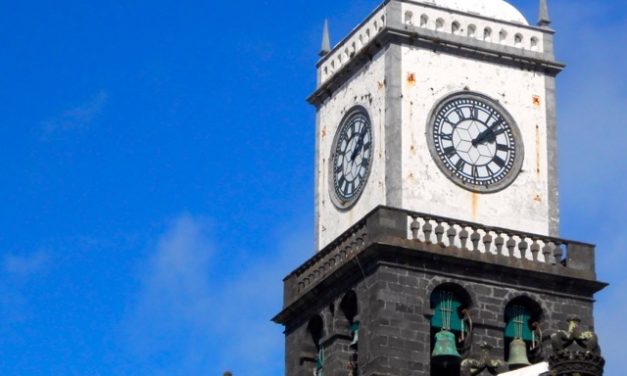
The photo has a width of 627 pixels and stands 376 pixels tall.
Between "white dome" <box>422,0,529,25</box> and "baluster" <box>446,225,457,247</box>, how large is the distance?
6546mm

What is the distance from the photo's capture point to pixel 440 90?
6806 cm

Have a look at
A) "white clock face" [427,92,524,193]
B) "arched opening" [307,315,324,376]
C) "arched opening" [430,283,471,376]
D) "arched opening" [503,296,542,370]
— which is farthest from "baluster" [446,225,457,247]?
"arched opening" [307,315,324,376]

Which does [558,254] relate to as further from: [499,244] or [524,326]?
[524,326]

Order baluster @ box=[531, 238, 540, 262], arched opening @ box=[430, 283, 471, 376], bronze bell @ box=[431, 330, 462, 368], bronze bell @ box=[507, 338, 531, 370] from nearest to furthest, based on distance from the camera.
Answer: bronze bell @ box=[507, 338, 531, 370] < bronze bell @ box=[431, 330, 462, 368] < arched opening @ box=[430, 283, 471, 376] < baluster @ box=[531, 238, 540, 262]

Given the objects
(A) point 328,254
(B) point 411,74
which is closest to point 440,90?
(B) point 411,74

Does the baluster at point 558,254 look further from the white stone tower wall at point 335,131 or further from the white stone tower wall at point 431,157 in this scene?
the white stone tower wall at point 335,131

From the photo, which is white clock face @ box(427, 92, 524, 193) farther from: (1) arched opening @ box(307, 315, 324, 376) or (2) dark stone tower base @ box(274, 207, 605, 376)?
(1) arched opening @ box(307, 315, 324, 376)

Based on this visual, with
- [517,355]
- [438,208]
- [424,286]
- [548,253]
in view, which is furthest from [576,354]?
[438,208]

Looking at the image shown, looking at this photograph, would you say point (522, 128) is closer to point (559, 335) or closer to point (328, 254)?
point (328, 254)

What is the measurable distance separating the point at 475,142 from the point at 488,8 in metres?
4.40

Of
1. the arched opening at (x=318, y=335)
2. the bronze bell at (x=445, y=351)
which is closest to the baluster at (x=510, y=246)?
the bronze bell at (x=445, y=351)

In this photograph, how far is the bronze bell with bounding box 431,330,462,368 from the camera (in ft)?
213

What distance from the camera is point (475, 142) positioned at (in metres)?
68.0

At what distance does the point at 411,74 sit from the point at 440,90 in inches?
34.5
